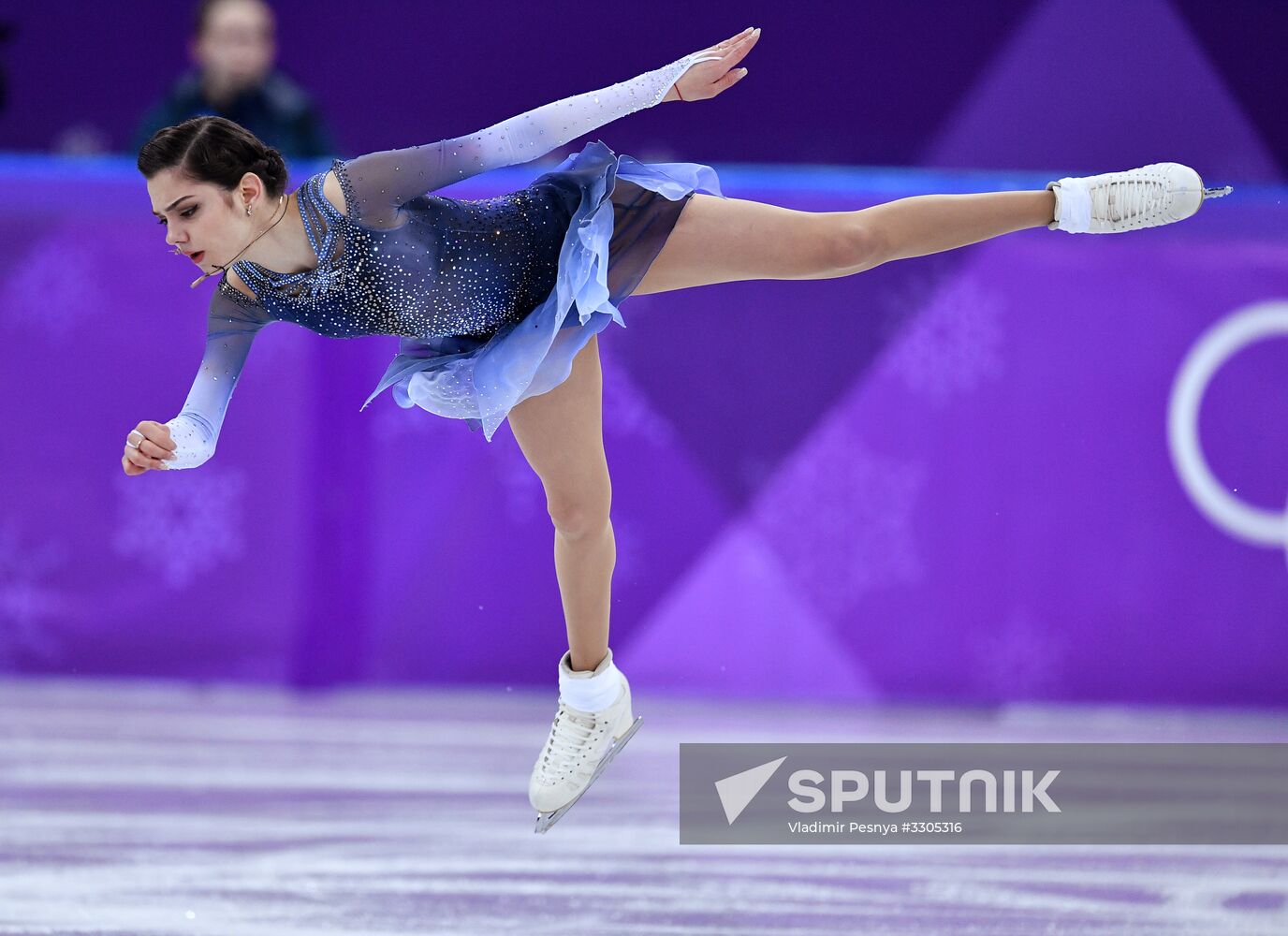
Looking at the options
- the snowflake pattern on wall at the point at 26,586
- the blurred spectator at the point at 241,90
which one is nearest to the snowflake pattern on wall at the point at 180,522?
the snowflake pattern on wall at the point at 26,586

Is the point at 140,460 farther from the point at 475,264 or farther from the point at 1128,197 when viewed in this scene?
the point at 1128,197

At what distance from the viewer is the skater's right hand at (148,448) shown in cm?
236

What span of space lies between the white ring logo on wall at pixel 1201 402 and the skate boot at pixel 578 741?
2.18m

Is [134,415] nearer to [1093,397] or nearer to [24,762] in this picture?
[24,762]

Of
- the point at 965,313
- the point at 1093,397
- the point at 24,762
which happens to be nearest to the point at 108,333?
the point at 24,762

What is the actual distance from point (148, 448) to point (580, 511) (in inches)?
30.8

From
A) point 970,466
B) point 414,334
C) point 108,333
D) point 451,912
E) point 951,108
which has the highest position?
point 951,108

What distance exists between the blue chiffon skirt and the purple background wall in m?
1.66

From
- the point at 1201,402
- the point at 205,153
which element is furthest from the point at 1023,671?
the point at 205,153

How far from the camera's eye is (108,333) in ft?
15.0

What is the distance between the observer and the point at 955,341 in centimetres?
452

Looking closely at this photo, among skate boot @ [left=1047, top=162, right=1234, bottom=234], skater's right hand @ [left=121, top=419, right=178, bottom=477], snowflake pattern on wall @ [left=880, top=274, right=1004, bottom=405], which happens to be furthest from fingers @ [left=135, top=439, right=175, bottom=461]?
snowflake pattern on wall @ [left=880, top=274, right=1004, bottom=405]

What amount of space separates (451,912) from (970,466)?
96.0 inches

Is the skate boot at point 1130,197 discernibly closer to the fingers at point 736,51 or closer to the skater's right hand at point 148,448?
the fingers at point 736,51
